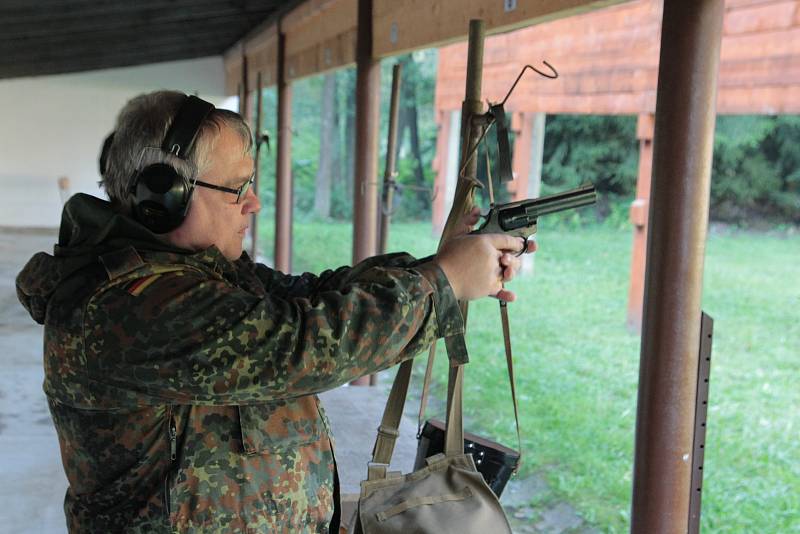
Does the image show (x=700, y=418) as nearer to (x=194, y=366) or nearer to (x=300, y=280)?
(x=300, y=280)

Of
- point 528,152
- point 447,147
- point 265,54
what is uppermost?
point 265,54

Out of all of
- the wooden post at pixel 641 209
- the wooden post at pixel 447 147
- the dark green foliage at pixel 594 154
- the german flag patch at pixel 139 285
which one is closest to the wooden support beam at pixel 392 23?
the german flag patch at pixel 139 285

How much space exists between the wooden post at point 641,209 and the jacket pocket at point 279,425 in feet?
19.2

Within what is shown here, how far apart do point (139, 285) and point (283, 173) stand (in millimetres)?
6697

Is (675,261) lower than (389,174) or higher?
lower

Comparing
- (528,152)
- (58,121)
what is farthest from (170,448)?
(58,121)

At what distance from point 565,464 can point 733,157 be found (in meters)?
13.9

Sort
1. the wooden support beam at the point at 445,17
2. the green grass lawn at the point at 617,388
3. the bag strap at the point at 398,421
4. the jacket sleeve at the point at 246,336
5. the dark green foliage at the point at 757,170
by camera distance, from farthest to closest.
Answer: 1. the dark green foliage at the point at 757,170
2. the green grass lawn at the point at 617,388
3. the wooden support beam at the point at 445,17
4. the bag strap at the point at 398,421
5. the jacket sleeve at the point at 246,336

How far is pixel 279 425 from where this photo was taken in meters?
1.31

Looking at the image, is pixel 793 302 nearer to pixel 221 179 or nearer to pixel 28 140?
pixel 221 179

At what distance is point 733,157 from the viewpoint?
16.6 meters

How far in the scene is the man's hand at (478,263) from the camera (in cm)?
124

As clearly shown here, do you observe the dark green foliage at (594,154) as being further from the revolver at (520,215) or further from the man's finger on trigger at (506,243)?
the man's finger on trigger at (506,243)

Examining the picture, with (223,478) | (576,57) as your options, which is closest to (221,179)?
(223,478)
